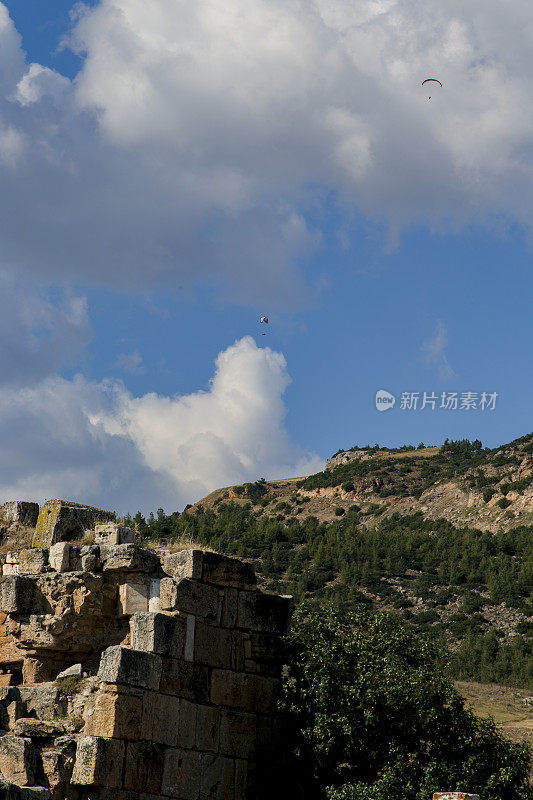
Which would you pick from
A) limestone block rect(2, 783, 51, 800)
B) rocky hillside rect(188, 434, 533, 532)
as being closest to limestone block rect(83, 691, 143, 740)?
limestone block rect(2, 783, 51, 800)

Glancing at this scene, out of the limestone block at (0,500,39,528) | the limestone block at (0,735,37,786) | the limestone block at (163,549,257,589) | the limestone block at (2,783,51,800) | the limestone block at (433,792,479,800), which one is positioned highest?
the limestone block at (0,500,39,528)

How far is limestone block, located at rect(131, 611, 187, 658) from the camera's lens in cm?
1661

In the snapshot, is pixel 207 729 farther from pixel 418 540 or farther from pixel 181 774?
pixel 418 540

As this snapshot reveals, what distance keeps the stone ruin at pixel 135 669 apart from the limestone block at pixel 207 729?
0.02 metres

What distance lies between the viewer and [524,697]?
39.7 metres

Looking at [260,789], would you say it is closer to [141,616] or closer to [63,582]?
[141,616]

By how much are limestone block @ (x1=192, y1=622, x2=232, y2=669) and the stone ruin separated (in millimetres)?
32

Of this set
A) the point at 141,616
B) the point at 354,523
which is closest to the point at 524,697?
the point at 141,616

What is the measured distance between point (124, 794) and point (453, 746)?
6.20 meters

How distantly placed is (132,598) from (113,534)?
4.88 ft

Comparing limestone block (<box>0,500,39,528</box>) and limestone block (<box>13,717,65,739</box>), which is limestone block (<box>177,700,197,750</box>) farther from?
limestone block (<box>0,500,39,528</box>)

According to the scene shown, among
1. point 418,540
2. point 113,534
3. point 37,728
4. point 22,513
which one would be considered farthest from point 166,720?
A: point 418,540

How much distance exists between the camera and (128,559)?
17.8 metres

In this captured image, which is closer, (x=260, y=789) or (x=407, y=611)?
(x=260, y=789)
